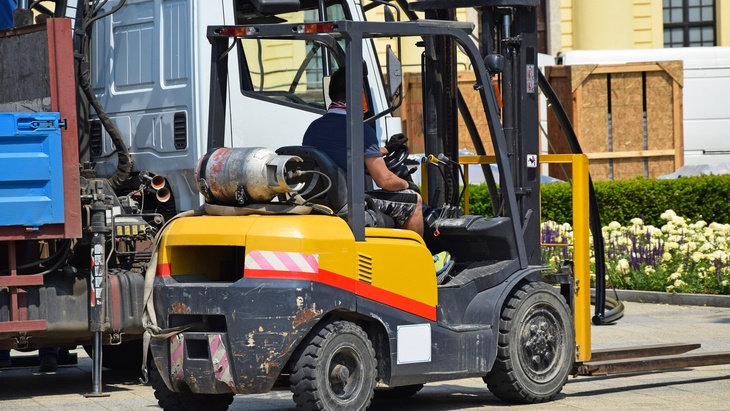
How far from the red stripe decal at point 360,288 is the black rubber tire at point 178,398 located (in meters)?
1.18

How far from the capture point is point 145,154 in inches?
442

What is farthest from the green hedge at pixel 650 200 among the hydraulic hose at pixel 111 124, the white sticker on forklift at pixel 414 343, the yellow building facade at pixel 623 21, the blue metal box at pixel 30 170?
the yellow building facade at pixel 623 21

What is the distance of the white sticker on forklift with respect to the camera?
26.8 feet

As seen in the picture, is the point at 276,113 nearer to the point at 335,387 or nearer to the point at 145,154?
the point at 145,154

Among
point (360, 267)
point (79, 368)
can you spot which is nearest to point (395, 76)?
point (360, 267)

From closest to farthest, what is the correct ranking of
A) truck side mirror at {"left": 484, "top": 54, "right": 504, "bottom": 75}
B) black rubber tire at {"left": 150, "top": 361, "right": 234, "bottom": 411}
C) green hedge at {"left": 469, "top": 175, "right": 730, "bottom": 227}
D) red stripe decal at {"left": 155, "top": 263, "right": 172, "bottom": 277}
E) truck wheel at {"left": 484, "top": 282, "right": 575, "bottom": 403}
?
red stripe decal at {"left": 155, "top": 263, "right": 172, "bottom": 277}
black rubber tire at {"left": 150, "top": 361, "right": 234, "bottom": 411}
truck wheel at {"left": 484, "top": 282, "right": 575, "bottom": 403}
truck side mirror at {"left": 484, "top": 54, "right": 504, "bottom": 75}
green hedge at {"left": 469, "top": 175, "right": 730, "bottom": 227}

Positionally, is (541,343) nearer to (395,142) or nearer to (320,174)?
(395,142)

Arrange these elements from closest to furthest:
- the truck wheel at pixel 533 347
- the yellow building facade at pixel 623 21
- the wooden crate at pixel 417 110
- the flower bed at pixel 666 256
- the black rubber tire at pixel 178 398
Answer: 1. the black rubber tire at pixel 178 398
2. the truck wheel at pixel 533 347
3. the flower bed at pixel 666 256
4. the wooden crate at pixel 417 110
5. the yellow building facade at pixel 623 21

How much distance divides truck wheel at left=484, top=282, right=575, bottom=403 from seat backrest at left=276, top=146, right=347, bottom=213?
150cm

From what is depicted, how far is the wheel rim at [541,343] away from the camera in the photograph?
29.3 feet

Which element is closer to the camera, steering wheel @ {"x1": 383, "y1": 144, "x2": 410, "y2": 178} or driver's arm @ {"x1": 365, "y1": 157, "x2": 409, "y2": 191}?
driver's arm @ {"x1": 365, "y1": 157, "x2": 409, "y2": 191}

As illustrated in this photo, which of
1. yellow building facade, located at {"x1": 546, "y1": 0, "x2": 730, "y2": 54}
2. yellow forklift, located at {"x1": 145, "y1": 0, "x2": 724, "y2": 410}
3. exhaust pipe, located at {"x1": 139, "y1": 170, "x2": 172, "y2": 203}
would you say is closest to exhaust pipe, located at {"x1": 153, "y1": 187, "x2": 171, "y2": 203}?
exhaust pipe, located at {"x1": 139, "y1": 170, "x2": 172, "y2": 203}

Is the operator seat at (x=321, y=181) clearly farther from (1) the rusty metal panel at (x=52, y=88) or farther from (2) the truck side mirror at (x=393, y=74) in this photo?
(1) the rusty metal panel at (x=52, y=88)

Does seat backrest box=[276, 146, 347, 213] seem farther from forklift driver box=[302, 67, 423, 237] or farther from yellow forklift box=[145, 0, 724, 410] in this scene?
forklift driver box=[302, 67, 423, 237]
